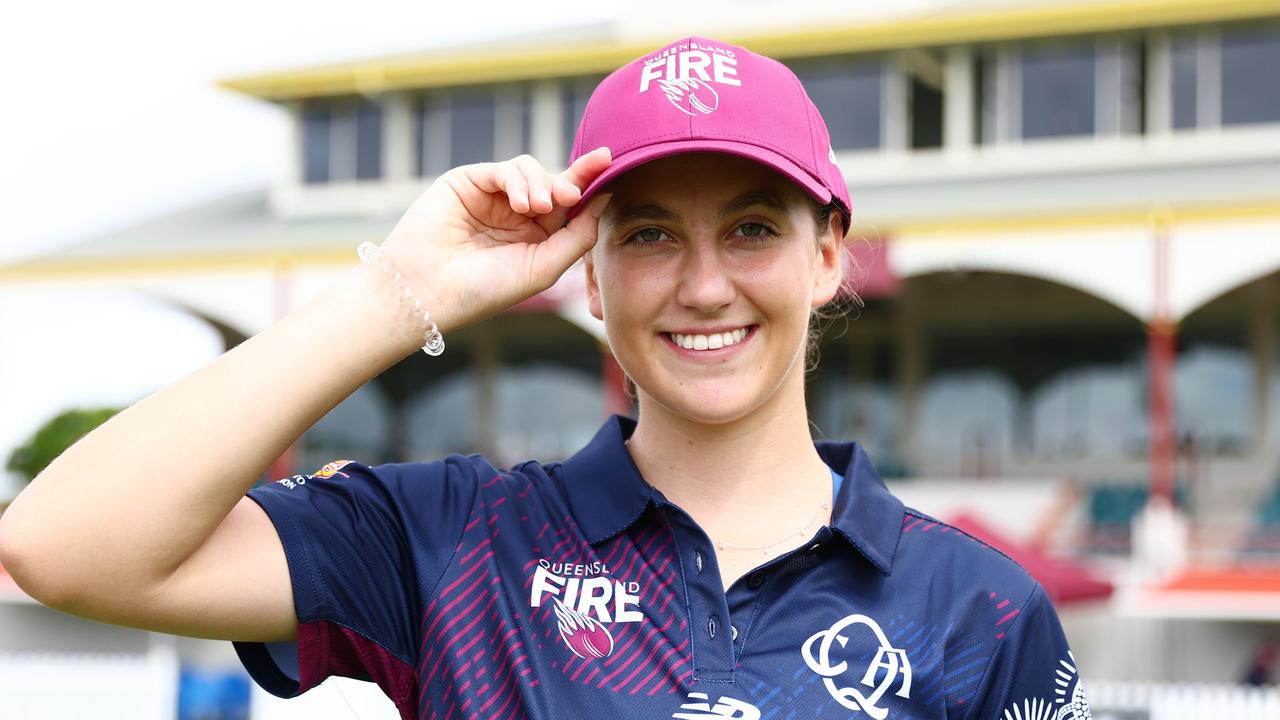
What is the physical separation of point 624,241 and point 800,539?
507 mm

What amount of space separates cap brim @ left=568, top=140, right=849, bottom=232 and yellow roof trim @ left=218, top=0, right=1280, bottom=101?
15981 mm

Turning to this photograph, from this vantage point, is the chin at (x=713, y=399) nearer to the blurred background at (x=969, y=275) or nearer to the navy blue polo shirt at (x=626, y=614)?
A: the navy blue polo shirt at (x=626, y=614)

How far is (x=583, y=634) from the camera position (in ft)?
6.51

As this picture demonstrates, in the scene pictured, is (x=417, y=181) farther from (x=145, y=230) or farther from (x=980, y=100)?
(x=980, y=100)

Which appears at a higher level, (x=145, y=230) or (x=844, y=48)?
(x=844, y=48)

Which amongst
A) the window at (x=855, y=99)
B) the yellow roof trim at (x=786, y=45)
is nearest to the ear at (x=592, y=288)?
the yellow roof trim at (x=786, y=45)

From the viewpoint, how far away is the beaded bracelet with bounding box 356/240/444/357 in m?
1.96

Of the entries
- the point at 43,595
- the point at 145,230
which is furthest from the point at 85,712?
the point at 145,230

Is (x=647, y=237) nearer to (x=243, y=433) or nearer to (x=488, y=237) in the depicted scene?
(x=488, y=237)

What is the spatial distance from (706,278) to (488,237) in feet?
1.06

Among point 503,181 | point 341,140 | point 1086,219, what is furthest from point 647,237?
point 341,140

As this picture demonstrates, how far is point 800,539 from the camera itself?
83.9 inches

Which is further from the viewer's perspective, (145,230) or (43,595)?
(145,230)

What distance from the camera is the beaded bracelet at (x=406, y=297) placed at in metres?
1.96
